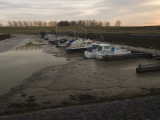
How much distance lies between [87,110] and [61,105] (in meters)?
2.02

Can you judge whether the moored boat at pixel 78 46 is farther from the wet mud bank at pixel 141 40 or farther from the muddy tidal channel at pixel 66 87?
the muddy tidal channel at pixel 66 87

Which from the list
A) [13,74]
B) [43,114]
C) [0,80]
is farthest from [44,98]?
[13,74]

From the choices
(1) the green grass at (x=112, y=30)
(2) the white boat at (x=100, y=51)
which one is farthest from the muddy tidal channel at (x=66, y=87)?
(1) the green grass at (x=112, y=30)

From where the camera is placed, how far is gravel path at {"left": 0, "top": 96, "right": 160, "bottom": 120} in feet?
28.2

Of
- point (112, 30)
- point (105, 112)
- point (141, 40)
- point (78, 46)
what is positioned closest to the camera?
point (105, 112)

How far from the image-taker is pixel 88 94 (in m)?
12.2

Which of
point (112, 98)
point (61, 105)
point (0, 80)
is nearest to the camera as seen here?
point (61, 105)

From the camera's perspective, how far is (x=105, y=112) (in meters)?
9.09

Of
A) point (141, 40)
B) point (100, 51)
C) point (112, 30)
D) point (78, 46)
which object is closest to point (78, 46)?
point (78, 46)

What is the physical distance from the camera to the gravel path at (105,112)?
8584mm

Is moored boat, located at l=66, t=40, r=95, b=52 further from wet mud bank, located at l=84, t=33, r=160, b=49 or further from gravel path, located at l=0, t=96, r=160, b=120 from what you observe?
gravel path, located at l=0, t=96, r=160, b=120

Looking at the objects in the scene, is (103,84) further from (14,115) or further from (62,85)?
(14,115)

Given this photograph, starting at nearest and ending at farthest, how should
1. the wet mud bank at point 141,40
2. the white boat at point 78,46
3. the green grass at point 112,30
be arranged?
the white boat at point 78,46 < the wet mud bank at point 141,40 < the green grass at point 112,30

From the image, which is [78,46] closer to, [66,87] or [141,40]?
[141,40]
